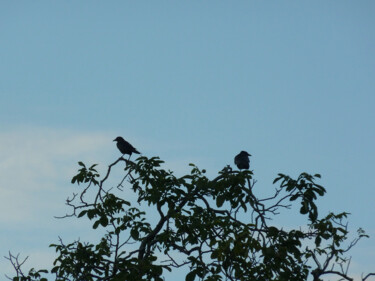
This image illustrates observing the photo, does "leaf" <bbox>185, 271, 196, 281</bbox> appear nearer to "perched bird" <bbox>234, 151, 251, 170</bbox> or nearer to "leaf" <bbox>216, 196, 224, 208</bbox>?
"leaf" <bbox>216, 196, 224, 208</bbox>

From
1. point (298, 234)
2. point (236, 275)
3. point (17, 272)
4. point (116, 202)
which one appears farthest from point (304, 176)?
point (17, 272)

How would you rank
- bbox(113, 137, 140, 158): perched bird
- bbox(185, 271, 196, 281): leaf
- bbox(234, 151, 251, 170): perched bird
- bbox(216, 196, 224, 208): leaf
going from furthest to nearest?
bbox(113, 137, 140, 158): perched bird, bbox(234, 151, 251, 170): perched bird, bbox(216, 196, 224, 208): leaf, bbox(185, 271, 196, 281): leaf

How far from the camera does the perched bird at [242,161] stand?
62.7 ft

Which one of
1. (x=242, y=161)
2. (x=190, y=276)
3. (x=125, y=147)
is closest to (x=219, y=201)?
(x=190, y=276)

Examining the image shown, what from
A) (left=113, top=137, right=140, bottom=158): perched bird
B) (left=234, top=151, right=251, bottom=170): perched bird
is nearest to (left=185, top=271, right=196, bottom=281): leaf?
(left=234, top=151, right=251, bottom=170): perched bird

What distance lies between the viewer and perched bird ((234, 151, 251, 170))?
19109 mm

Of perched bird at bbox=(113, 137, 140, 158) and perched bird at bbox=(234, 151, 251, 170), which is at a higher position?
perched bird at bbox=(113, 137, 140, 158)

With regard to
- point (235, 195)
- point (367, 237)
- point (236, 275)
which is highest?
point (235, 195)

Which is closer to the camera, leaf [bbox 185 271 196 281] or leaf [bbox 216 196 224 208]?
leaf [bbox 185 271 196 281]

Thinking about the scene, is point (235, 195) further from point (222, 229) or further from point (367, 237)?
point (367, 237)

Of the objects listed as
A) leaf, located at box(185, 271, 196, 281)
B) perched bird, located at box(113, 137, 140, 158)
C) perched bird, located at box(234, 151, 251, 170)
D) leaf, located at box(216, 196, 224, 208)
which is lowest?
leaf, located at box(185, 271, 196, 281)

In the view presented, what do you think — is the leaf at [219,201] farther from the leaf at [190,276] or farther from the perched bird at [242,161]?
the perched bird at [242,161]

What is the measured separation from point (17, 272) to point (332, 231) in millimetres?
5566

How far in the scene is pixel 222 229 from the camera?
498 inches
